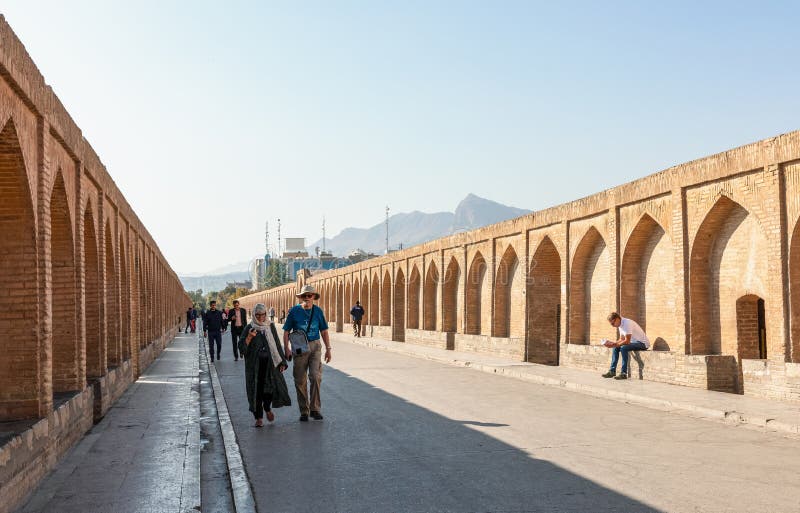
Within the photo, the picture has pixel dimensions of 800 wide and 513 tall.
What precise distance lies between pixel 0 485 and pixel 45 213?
322 centimetres

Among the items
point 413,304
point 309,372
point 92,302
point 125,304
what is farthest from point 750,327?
point 413,304

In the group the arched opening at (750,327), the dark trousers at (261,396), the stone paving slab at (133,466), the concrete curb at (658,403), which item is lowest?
the concrete curb at (658,403)

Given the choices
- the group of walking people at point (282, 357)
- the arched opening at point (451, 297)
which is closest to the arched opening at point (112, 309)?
the group of walking people at point (282, 357)

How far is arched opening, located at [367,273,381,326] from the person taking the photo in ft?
141

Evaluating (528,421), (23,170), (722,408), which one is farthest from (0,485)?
(722,408)

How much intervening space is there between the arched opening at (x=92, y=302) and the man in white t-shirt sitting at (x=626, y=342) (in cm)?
A: 942

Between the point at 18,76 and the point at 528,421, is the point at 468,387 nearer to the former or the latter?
the point at 528,421

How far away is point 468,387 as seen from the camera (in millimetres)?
15398

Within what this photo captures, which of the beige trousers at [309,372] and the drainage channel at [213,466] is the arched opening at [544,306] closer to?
the drainage channel at [213,466]

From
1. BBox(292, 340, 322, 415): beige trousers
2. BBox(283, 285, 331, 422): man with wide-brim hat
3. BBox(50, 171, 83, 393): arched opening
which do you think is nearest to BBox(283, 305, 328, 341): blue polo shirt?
BBox(283, 285, 331, 422): man with wide-brim hat

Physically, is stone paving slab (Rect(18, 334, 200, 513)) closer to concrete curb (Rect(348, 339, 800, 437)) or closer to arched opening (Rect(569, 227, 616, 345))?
concrete curb (Rect(348, 339, 800, 437))

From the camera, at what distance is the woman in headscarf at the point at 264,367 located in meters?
10.8

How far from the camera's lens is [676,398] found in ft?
40.6

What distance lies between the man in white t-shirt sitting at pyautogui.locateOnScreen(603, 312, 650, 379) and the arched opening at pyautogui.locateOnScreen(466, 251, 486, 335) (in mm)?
11542
